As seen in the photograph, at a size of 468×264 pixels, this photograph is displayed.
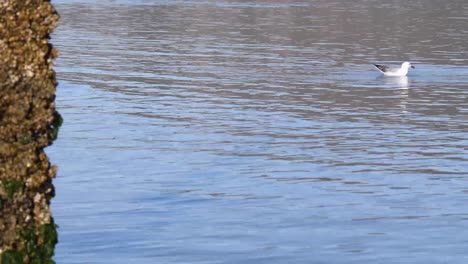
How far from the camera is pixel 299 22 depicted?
1911 inches

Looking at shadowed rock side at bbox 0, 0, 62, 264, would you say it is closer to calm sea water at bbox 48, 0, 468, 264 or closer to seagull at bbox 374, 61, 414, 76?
calm sea water at bbox 48, 0, 468, 264

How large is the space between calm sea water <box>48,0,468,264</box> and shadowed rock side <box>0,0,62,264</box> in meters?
6.69

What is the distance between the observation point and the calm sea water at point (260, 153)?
39.3 ft

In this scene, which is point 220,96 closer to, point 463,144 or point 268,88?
point 268,88

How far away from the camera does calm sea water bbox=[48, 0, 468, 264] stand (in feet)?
39.3

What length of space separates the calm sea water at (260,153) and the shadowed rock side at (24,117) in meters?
6.69

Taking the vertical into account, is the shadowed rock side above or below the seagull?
below

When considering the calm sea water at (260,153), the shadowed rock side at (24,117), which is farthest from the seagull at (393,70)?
the shadowed rock side at (24,117)

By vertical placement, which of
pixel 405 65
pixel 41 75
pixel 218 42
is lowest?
pixel 41 75

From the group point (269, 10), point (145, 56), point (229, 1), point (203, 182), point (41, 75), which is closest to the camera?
point (41, 75)

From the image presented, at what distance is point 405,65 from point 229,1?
39.0 m

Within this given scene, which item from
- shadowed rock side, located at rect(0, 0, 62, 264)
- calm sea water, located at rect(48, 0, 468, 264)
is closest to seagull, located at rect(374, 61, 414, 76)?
calm sea water, located at rect(48, 0, 468, 264)

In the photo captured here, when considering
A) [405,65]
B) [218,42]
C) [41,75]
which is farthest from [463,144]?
[218,42]

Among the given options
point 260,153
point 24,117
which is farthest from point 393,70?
point 24,117
